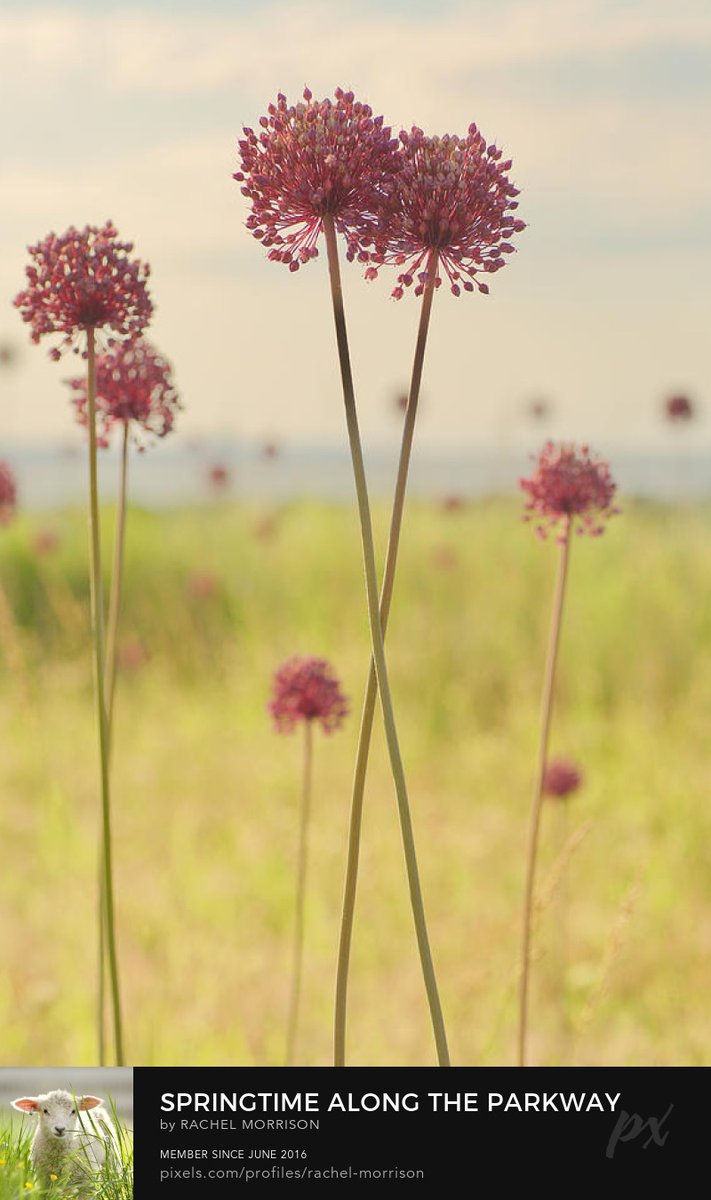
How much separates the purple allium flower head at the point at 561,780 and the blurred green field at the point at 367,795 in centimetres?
8

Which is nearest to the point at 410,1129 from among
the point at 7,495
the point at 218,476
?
the point at 7,495

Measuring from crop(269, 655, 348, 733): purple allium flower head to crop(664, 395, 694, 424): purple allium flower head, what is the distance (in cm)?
202

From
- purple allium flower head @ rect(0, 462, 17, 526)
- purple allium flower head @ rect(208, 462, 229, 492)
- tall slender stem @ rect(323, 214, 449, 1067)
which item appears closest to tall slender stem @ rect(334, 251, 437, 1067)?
tall slender stem @ rect(323, 214, 449, 1067)

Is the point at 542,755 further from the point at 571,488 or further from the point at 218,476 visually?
the point at 218,476

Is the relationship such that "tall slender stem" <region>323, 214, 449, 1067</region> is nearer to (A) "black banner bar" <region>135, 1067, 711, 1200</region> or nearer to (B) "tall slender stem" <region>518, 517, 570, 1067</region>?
(A) "black banner bar" <region>135, 1067, 711, 1200</region>

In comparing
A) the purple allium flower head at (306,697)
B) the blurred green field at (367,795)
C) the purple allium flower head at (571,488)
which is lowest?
the blurred green field at (367,795)

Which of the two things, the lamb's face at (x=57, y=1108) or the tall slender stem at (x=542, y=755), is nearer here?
the lamb's face at (x=57, y=1108)

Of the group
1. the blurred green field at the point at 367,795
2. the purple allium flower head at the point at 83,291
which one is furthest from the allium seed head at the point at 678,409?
the purple allium flower head at the point at 83,291

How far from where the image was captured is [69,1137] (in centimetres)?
59

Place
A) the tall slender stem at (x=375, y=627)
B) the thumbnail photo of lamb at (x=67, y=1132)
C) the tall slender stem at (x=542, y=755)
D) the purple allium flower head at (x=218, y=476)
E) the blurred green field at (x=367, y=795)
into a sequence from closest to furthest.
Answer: the tall slender stem at (x=375, y=627) < the thumbnail photo of lamb at (x=67, y=1132) < the tall slender stem at (x=542, y=755) < the blurred green field at (x=367, y=795) < the purple allium flower head at (x=218, y=476)

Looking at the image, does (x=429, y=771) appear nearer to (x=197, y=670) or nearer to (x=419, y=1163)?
(x=197, y=670)

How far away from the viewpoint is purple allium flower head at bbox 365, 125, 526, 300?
20.5 inches

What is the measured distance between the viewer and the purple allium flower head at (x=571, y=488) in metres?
0.76

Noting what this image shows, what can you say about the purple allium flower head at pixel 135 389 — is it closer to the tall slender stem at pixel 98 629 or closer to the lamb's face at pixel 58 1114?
the tall slender stem at pixel 98 629
